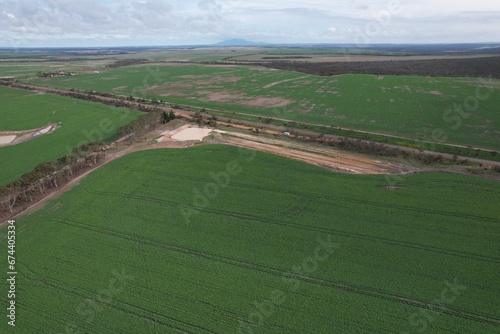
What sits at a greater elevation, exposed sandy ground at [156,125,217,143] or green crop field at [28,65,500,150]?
green crop field at [28,65,500,150]

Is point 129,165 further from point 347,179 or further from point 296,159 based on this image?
point 347,179

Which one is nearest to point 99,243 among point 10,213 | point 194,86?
point 10,213

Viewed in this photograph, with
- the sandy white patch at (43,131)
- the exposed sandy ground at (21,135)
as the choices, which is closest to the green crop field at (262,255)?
the exposed sandy ground at (21,135)

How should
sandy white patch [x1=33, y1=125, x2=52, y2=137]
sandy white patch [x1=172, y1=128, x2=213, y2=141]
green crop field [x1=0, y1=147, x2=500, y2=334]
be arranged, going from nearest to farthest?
1. green crop field [x1=0, y1=147, x2=500, y2=334]
2. sandy white patch [x1=172, y1=128, x2=213, y2=141]
3. sandy white patch [x1=33, y1=125, x2=52, y2=137]

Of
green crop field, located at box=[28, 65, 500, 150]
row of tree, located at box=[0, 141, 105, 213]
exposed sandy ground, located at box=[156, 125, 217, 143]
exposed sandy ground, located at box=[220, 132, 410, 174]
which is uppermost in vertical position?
green crop field, located at box=[28, 65, 500, 150]

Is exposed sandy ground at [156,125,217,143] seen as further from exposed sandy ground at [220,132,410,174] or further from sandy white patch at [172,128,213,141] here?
exposed sandy ground at [220,132,410,174]

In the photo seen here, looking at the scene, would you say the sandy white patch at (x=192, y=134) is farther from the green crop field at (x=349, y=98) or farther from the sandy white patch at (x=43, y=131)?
the sandy white patch at (x=43, y=131)

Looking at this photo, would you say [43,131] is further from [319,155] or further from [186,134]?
[319,155]

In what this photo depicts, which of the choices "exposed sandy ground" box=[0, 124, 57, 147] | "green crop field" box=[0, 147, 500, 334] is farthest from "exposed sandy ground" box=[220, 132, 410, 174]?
"exposed sandy ground" box=[0, 124, 57, 147]
